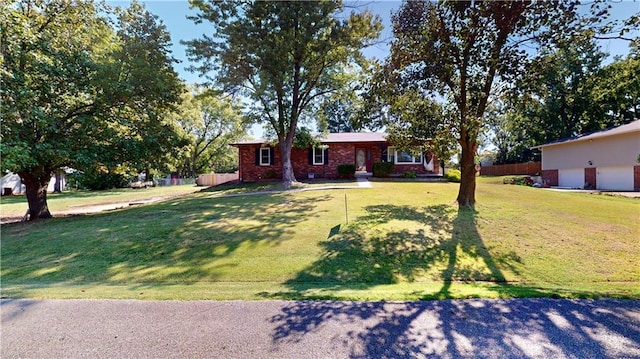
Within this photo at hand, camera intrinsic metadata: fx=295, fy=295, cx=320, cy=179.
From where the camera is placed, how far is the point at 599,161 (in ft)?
69.9

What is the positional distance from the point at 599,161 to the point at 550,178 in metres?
4.78

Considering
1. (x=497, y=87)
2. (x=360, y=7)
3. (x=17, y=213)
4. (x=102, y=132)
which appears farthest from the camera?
(x=360, y=7)

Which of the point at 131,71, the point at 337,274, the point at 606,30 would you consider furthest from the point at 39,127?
the point at 606,30

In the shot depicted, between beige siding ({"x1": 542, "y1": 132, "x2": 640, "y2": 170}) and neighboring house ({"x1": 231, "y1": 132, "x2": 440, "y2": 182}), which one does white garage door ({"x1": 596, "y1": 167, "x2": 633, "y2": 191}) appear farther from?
neighboring house ({"x1": 231, "y1": 132, "x2": 440, "y2": 182})

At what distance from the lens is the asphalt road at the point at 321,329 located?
9.57ft

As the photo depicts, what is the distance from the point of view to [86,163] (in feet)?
33.5

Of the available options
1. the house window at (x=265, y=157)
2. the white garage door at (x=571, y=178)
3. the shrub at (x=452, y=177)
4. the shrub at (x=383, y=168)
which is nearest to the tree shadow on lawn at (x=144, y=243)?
the shrub at (x=383, y=168)

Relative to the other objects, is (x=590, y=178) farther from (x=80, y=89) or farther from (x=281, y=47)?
(x=80, y=89)

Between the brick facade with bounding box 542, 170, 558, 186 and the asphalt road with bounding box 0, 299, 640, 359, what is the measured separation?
2700 centimetres

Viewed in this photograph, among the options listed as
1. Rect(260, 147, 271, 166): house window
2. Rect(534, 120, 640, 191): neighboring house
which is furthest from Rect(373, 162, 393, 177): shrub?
Rect(534, 120, 640, 191): neighboring house

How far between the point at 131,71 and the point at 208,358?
11.9 metres

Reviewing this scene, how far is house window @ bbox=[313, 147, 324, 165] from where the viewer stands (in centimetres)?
2341

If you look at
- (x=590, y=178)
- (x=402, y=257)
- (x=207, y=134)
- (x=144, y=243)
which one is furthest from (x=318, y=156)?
(x=207, y=134)

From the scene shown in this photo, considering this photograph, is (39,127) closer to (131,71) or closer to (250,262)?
(131,71)
